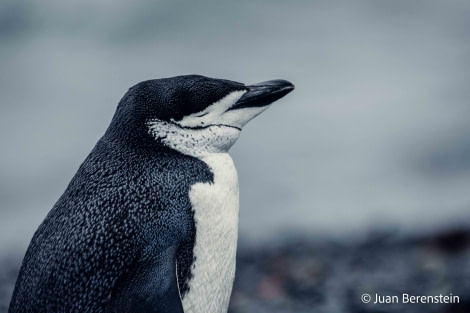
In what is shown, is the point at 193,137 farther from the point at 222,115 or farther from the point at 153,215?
the point at 153,215

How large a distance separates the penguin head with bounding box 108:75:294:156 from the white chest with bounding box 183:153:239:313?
0.24 feet

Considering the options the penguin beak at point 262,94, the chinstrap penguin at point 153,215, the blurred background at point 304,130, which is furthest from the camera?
the blurred background at point 304,130

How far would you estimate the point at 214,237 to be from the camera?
8.02ft

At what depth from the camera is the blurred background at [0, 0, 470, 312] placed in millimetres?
4992

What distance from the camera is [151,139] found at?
245 centimetres

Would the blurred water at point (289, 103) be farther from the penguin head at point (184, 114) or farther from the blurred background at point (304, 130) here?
the penguin head at point (184, 114)

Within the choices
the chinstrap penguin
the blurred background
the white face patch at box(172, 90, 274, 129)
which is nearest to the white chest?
the chinstrap penguin

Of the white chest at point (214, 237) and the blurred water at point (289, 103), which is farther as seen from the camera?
the blurred water at point (289, 103)

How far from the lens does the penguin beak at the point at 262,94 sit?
8.48ft

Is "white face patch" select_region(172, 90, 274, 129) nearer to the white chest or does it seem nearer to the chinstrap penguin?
the chinstrap penguin

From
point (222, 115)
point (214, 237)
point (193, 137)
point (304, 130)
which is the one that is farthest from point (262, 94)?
point (304, 130)

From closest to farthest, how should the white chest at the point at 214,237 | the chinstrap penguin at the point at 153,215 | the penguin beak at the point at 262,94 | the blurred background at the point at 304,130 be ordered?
the chinstrap penguin at the point at 153,215 → the white chest at the point at 214,237 → the penguin beak at the point at 262,94 → the blurred background at the point at 304,130

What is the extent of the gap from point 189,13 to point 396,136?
8729 mm

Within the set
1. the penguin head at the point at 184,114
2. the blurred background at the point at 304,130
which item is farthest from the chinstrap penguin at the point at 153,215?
the blurred background at the point at 304,130
